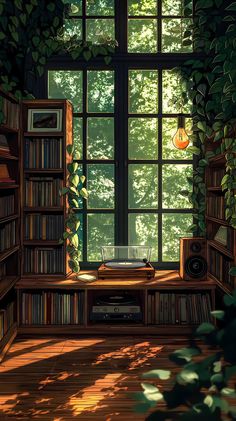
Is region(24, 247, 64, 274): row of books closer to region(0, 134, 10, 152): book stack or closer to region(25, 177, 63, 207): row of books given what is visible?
region(25, 177, 63, 207): row of books

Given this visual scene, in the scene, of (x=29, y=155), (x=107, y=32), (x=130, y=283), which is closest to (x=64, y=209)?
(x=29, y=155)

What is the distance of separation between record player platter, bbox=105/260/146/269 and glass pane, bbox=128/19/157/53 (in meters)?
2.02

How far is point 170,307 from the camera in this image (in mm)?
4801

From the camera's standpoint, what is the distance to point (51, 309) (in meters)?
4.80

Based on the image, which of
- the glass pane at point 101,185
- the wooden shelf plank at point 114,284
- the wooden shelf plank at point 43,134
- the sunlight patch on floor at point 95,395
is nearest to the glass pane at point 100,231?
the glass pane at point 101,185

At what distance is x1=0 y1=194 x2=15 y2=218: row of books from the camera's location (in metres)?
4.37

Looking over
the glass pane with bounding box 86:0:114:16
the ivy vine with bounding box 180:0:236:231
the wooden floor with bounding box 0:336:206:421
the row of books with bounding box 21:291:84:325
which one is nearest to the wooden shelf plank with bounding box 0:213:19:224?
the row of books with bounding box 21:291:84:325

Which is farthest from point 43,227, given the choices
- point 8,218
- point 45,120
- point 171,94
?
point 171,94

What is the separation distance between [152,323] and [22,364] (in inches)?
50.3

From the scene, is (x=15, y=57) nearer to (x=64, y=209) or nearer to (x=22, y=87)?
(x=22, y=87)

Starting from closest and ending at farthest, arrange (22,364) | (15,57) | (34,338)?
(22,364) → (34,338) → (15,57)

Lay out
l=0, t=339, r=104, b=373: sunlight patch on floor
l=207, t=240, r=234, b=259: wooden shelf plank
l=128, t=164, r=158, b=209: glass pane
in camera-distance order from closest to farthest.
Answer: l=0, t=339, r=104, b=373: sunlight patch on floor < l=207, t=240, r=234, b=259: wooden shelf plank < l=128, t=164, r=158, b=209: glass pane

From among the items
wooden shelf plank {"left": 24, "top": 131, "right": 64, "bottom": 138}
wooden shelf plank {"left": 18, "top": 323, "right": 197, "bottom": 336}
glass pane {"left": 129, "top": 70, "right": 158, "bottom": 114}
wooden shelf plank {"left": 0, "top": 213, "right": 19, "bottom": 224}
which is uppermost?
glass pane {"left": 129, "top": 70, "right": 158, "bottom": 114}

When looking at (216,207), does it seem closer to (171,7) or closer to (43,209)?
(43,209)
